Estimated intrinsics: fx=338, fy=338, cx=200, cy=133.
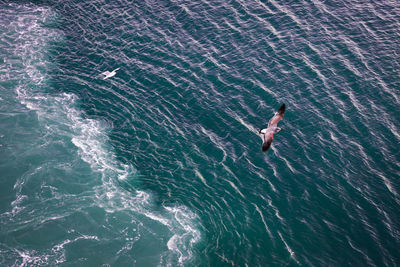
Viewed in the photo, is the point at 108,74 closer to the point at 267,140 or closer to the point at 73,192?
the point at 73,192

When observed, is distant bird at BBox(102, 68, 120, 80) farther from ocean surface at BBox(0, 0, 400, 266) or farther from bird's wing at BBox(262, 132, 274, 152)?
bird's wing at BBox(262, 132, 274, 152)

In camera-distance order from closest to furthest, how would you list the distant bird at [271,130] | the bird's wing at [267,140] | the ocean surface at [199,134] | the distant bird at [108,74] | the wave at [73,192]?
1. the bird's wing at [267,140]
2. the distant bird at [271,130]
3. the wave at [73,192]
4. the ocean surface at [199,134]
5. the distant bird at [108,74]

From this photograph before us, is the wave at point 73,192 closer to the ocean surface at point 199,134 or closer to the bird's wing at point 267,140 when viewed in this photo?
the ocean surface at point 199,134

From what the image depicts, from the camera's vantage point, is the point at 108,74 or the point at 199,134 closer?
the point at 199,134

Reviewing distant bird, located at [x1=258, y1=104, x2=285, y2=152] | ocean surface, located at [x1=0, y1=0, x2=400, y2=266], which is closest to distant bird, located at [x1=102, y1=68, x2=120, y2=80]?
ocean surface, located at [x1=0, y1=0, x2=400, y2=266]

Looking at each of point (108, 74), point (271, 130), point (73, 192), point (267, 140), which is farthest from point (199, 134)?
point (108, 74)

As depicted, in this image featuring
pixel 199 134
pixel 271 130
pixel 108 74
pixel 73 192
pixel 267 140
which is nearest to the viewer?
pixel 267 140

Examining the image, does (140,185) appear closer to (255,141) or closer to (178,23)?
(255,141)

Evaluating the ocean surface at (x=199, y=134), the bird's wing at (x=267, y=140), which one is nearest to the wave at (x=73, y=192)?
the ocean surface at (x=199, y=134)
